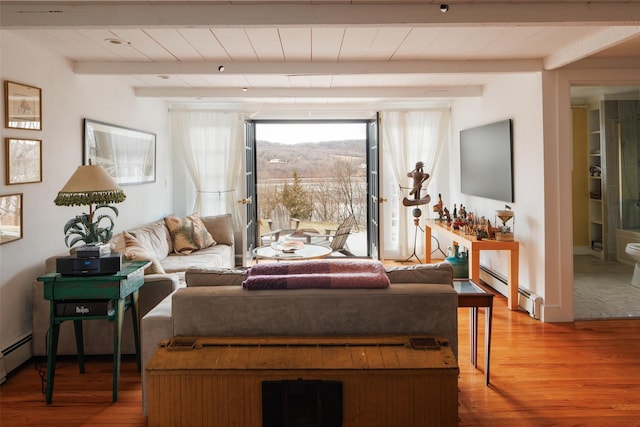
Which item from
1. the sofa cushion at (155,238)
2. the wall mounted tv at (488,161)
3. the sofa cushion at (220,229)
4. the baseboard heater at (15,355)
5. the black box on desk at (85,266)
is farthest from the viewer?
the sofa cushion at (220,229)

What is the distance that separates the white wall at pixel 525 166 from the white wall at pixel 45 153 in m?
4.03

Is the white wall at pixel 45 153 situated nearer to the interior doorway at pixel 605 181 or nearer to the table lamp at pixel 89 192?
the table lamp at pixel 89 192

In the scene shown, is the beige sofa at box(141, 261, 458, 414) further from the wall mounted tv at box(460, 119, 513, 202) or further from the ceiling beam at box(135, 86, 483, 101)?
the ceiling beam at box(135, 86, 483, 101)

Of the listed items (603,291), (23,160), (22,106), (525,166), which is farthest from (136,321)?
(603,291)

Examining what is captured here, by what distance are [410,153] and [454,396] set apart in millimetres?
5126

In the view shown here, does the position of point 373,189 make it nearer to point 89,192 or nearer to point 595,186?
point 595,186

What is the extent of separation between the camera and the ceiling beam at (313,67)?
4.22 m

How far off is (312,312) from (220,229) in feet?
12.8

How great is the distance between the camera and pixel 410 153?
7.02 m

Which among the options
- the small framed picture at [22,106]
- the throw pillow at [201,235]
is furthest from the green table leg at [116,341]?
the throw pillow at [201,235]

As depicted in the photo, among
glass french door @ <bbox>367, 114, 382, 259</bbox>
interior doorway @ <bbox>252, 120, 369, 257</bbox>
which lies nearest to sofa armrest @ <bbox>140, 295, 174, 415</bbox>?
glass french door @ <bbox>367, 114, 382, 259</bbox>

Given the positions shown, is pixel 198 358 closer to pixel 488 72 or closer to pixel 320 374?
pixel 320 374

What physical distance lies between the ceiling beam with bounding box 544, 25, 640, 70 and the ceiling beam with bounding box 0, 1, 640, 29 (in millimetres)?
348

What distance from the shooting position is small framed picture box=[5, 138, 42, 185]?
3.27m
